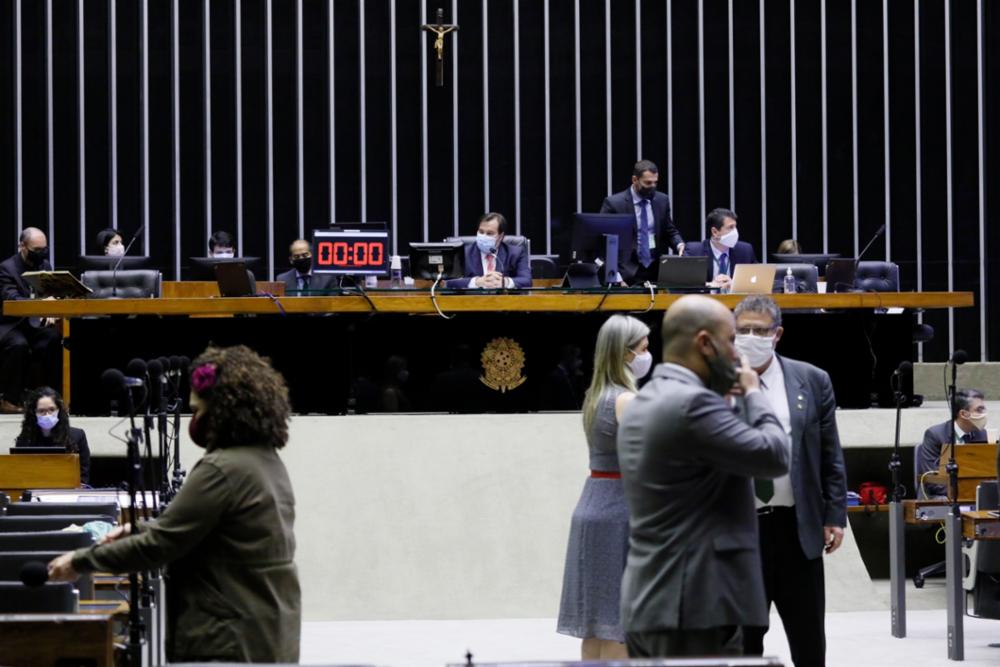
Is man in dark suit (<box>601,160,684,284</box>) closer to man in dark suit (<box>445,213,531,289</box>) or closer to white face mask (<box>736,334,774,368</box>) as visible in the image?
man in dark suit (<box>445,213,531,289</box>)

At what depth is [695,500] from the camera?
3.95 m

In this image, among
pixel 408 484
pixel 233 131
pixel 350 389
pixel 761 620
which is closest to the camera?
pixel 761 620

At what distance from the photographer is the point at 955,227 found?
15.0 meters

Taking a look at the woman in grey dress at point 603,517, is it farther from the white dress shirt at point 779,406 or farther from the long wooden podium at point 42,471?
the long wooden podium at point 42,471

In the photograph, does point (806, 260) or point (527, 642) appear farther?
point (806, 260)

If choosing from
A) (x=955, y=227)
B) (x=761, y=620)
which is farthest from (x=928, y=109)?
(x=761, y=620)

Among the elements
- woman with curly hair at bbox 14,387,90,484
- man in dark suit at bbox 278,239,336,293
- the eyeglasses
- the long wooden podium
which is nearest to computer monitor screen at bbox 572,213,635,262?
man in dark suit at bbox 278,239,336,293

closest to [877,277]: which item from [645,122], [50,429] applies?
[645,122]

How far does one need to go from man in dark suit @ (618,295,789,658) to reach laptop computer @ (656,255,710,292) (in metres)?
6.56

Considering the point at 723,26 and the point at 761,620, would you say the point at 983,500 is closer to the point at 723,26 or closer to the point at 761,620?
the point at 761,620

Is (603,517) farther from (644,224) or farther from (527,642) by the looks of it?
(644,224)

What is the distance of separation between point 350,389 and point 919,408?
3867 mm

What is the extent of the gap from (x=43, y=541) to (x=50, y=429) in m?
4.73

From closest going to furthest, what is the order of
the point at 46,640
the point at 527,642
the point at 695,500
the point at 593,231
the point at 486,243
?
the point at 695,500 → the point at 46,640 → the point at 527,642 → the point at 593,231 → the point at 486,243
